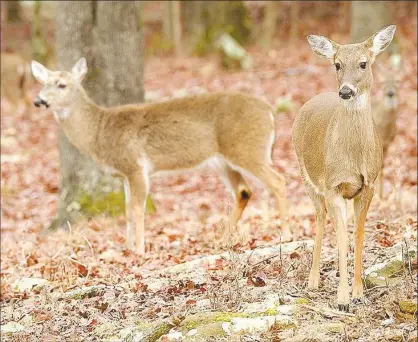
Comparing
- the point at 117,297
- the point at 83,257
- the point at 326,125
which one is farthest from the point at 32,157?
the point at 326,125

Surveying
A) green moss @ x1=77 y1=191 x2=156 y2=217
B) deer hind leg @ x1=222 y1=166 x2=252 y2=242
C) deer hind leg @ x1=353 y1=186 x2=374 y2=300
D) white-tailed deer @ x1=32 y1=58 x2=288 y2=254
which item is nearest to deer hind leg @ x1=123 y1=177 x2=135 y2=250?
white-tailed deer @ x1=32 y1=58 x2=288 y2=254

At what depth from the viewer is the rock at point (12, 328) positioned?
5.99m

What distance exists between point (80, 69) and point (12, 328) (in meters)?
4.32

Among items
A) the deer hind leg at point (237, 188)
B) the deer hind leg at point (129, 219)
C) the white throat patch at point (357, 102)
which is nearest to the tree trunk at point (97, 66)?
the deer hind leg at point (129, 219)

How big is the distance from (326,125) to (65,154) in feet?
18.1

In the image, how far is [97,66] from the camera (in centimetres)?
1035

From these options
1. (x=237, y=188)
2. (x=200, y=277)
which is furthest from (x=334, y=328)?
(x=237, y=188)

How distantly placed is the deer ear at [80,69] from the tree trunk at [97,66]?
612 millimetres

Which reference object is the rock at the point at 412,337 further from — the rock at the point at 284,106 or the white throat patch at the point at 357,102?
the rock at the point at 284,106

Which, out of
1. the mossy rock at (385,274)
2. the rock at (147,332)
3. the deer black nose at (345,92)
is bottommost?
the rock at (147,332)

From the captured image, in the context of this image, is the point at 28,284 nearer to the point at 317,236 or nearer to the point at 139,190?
the point at 139,190

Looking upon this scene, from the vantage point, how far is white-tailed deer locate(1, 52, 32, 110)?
68.0 feet

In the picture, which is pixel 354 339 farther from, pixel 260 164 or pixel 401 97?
pixel 401 97

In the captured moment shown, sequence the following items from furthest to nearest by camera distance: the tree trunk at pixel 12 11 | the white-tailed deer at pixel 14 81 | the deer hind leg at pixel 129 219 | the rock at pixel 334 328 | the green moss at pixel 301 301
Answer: the tree trunk at pixel 12 11, the white-tailed deer at pixel 14 81, the deer hind leg at pixel 129 219, the green moss at pixel 301 301, the rock at pixel 334 328
